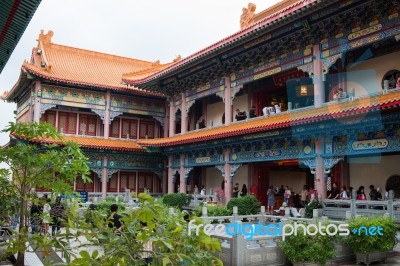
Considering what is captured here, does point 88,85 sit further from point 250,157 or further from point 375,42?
point 375,42

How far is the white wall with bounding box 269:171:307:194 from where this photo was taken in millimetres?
23938

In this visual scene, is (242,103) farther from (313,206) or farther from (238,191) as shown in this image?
(313,206)

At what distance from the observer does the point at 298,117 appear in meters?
16.0

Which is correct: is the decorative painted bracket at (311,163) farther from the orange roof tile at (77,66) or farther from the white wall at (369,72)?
the orange roof tile at (77,66)

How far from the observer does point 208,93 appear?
75.3 feet

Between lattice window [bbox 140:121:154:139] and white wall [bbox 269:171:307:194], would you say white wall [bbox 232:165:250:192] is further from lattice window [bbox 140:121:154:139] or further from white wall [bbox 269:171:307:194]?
lattice window [bbox 140:121:154:139]

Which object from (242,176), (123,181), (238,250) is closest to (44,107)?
(123,181)

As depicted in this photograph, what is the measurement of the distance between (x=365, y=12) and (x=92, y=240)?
554 inches

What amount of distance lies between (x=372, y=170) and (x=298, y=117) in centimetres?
398

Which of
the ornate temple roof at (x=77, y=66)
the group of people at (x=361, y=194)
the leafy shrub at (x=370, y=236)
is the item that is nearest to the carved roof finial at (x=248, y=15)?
the ornate temple roof at (x=77, y=66)

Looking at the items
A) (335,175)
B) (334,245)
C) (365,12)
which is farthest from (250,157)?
(334,245)

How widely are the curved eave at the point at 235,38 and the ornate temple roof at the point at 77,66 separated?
134 inches

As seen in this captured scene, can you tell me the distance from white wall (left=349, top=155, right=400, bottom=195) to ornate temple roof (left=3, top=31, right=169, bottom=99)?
15.6 metres

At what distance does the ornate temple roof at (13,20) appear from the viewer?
7941mm
